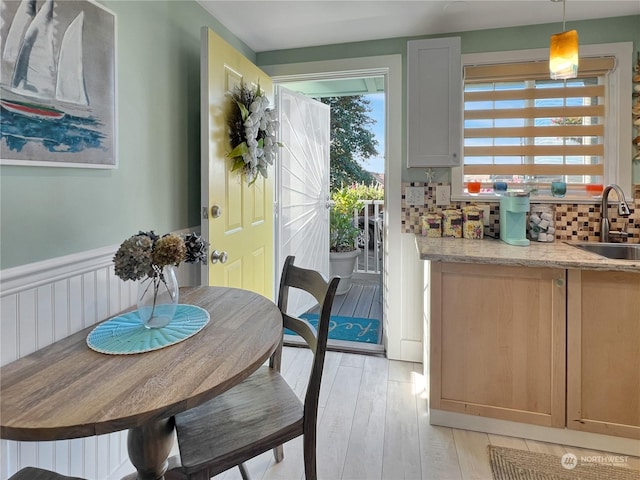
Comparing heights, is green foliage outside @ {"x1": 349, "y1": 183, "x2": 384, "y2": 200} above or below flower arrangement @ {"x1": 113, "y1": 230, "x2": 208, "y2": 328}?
above

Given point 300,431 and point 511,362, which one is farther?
point 511,362

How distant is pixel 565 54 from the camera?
1.70 meters

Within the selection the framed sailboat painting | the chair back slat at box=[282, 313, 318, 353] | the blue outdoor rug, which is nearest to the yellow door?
the framed sailboat painting

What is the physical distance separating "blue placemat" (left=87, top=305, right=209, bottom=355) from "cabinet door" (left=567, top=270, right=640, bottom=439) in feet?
5.50

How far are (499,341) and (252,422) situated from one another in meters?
1.28

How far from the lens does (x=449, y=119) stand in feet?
7.57

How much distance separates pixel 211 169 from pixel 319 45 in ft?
4.63

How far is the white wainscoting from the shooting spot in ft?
3.62

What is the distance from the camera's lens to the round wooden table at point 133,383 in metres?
0.74

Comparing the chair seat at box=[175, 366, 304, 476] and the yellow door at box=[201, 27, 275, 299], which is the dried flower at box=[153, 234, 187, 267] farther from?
the yellow door at box=[201, 27, 275, 299]

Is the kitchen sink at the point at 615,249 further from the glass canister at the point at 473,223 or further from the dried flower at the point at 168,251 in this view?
the dried flower at the point at 168,251

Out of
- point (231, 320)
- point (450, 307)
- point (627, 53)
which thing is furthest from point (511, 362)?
point (627, 53)

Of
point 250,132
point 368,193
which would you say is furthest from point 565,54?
point 368,193

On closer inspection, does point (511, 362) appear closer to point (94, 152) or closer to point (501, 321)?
point (501, 321)
